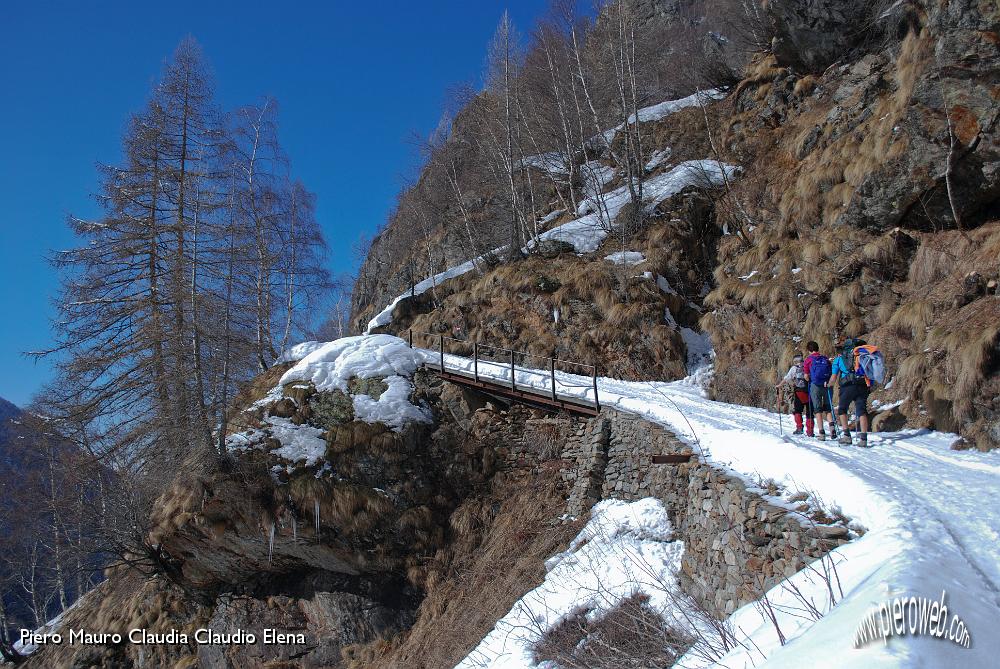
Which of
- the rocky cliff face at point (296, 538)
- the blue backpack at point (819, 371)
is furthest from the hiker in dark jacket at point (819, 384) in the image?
the rocky cliff face at point (296, 538)

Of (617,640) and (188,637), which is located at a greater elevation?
(617,640)

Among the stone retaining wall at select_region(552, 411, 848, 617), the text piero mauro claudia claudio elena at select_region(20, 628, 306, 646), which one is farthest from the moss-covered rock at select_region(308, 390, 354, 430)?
the stone retaining wall at select_region(552, 411, 848, 617)

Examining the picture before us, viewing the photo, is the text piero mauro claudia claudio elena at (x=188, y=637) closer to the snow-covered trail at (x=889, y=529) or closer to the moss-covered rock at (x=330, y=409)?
the moss-covered rock at (x=330, y=409)

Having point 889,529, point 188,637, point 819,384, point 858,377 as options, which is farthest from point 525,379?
point 889,529

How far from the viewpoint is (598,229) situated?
21.0 metres

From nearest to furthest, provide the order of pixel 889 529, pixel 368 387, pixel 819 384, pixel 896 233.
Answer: pixel 889 529 → pixel 819 384 → pixel 896 233 → pixel 368 387

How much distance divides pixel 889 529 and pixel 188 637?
1408cm

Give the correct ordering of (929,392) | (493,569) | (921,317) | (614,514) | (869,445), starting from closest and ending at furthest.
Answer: (869,445) → (929,392) → (921,317) → (614,514) → (493,569)

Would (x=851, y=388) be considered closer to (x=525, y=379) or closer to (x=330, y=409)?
(x=525, y=379)

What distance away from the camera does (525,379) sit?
47.8ft

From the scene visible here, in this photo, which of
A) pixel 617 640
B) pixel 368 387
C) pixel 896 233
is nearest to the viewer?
pixel 617 640

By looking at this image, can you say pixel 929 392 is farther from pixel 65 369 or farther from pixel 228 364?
pixel 65 369

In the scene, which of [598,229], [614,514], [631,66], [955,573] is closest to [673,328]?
[598,229]

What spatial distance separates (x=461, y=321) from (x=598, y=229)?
6621 millimetres
